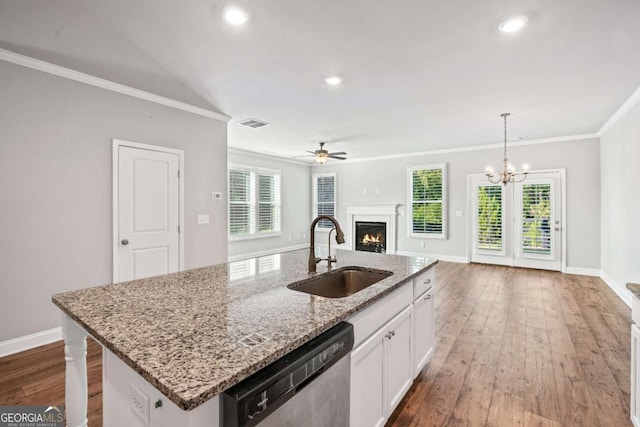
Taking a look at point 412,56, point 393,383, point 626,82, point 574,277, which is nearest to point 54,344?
point 393,383

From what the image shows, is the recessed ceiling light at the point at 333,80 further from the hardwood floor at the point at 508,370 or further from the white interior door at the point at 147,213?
the hardwood floor at the point at 508,370

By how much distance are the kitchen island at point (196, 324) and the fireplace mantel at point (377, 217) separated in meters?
6.11

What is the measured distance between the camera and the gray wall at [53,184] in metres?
2.66

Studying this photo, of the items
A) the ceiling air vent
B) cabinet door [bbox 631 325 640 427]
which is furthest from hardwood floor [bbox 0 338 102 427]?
the ceiling air vent

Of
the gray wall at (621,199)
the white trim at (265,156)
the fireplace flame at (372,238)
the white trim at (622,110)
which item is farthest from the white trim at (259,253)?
the white trim at (622,110)

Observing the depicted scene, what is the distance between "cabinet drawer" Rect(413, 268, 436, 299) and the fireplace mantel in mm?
5493

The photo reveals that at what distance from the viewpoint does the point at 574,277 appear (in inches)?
217

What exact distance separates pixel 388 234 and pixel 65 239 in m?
6.60

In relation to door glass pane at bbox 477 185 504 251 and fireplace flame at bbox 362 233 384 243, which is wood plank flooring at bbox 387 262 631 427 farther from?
fireplace flame at bbox 362 233 384 243

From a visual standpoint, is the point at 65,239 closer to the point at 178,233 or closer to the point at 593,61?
the point at 178,233

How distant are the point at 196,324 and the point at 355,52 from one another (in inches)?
98.6

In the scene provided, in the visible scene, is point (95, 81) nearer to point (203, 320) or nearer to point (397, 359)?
point (203, 320)

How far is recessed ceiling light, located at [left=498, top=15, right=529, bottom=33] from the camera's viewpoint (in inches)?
84.3

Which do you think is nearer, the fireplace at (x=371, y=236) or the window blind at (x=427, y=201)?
the window blind at (x=427, y=201)
